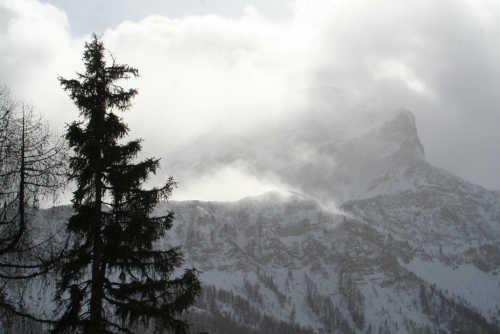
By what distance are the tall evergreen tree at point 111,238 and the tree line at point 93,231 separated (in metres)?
0.03

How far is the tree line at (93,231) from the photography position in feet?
48.7

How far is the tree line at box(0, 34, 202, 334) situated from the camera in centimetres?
1484

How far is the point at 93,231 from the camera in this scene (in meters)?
15.8

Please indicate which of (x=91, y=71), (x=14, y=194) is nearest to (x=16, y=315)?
(x=14, y=194)

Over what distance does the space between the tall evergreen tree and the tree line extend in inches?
1.4

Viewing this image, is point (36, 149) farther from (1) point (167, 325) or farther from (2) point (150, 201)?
(1) point (167, 325)

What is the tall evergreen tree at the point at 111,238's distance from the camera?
1533 cm

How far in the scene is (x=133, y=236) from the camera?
612 inches

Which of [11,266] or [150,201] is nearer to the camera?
[11,266]

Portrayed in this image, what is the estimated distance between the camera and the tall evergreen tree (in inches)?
603

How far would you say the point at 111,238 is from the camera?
628 inches

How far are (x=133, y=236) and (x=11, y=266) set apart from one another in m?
3.77

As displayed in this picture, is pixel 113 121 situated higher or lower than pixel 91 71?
lower

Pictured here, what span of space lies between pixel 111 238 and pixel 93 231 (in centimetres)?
65
